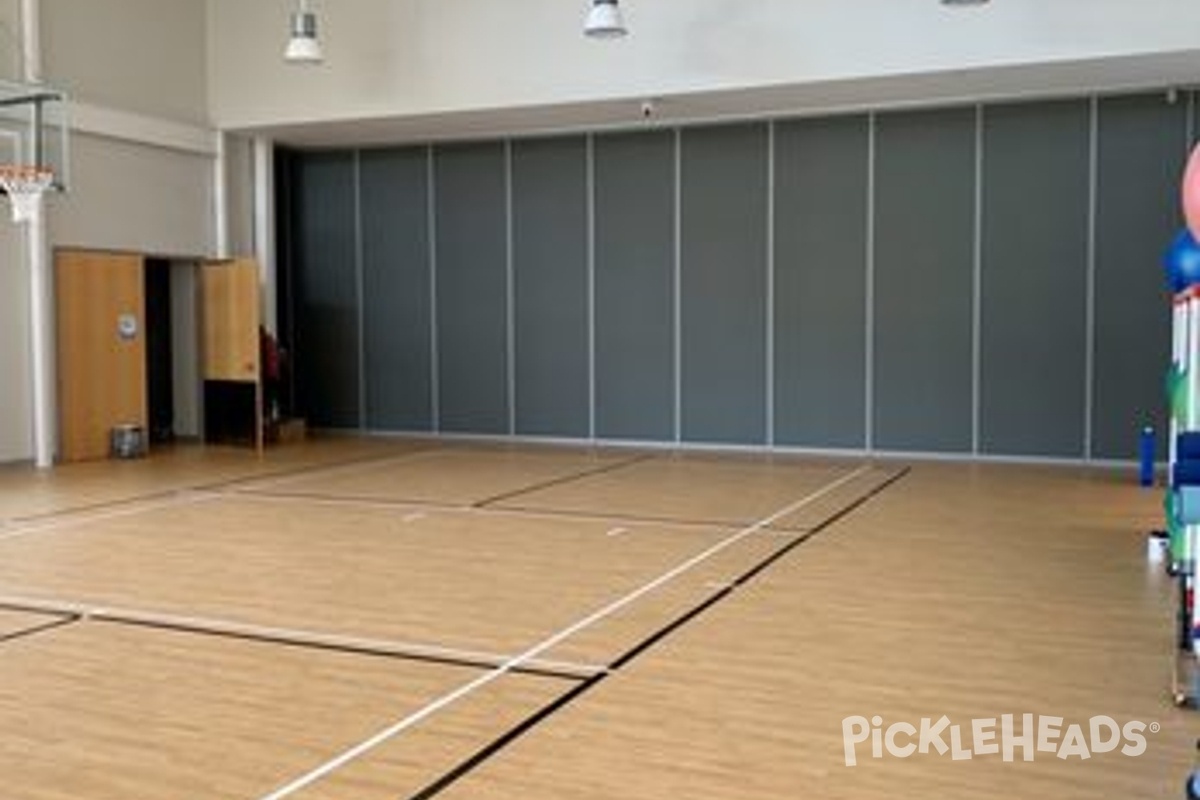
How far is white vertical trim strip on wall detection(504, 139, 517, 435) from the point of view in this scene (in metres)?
13.1

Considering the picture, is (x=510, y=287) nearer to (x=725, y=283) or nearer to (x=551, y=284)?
(x=551, y=284)

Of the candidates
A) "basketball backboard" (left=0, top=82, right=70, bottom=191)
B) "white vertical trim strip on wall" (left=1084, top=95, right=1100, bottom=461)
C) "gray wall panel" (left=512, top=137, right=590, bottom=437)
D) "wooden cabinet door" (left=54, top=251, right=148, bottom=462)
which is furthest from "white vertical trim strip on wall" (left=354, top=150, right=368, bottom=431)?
"white vertical trim strip on wall" (left=1084, top=95, right=1100, bottom=461)

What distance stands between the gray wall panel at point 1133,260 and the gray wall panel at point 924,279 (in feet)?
3.80

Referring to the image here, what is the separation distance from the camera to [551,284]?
1301 cm

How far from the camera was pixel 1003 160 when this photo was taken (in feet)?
36.9

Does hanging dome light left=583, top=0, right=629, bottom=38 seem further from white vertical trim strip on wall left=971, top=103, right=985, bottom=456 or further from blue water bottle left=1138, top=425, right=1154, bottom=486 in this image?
blue water bottle left=1138, top=425, right=1154, bottom=486

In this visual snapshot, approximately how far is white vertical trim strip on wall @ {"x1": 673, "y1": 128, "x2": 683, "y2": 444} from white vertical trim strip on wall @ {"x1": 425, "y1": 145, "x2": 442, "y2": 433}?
2752 millimetres

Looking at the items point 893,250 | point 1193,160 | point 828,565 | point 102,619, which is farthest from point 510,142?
point 1193,160

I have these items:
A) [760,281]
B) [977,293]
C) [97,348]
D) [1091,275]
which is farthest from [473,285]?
[1091,275]

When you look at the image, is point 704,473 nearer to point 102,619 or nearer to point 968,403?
point 968,403

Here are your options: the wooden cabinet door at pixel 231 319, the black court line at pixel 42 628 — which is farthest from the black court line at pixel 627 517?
the wooden cabinet door at pixel 231 319

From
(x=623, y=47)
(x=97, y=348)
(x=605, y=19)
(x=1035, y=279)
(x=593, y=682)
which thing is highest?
(x=623, y=47)

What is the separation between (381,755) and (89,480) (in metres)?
7.32

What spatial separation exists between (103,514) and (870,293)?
23.4 feet
